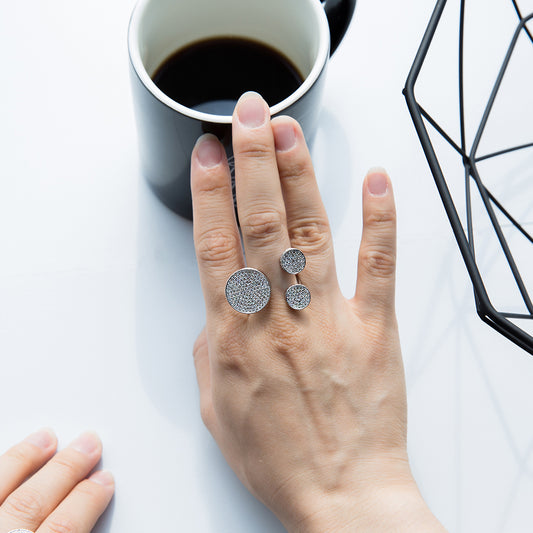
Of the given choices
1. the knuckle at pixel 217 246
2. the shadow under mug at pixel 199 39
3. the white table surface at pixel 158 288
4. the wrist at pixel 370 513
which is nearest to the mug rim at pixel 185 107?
the shadow under mug at pixel 199 39

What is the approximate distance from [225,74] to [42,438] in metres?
0.41

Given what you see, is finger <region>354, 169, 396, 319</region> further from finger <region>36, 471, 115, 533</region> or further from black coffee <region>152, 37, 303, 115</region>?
finger <region>36, 471, 115, 533</region>

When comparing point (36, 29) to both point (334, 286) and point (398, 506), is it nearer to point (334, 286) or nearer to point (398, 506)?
point (334, 286)

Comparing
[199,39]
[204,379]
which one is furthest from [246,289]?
[199,39]

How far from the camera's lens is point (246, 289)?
47 centimetres

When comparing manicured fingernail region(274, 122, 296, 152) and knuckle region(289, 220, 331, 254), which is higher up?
manicured fingernail region(274, 122, 296, 152)

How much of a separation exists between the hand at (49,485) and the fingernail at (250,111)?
0.36m

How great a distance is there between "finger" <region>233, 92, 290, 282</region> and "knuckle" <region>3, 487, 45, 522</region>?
13.2 inches

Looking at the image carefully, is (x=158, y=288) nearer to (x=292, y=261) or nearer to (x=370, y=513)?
(x=292, y=261)

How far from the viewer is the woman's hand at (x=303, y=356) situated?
0.48 metres

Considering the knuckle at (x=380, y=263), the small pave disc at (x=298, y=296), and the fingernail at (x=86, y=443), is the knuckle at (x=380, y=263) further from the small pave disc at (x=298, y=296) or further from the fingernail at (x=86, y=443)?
the fingernail at (x=86, y=443)

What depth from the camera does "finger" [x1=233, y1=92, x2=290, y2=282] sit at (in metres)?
0.46

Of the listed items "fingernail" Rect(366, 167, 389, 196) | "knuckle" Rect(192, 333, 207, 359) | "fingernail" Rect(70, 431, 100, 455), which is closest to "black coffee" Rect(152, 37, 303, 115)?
"fingernail" Rect(366, 167, 389, 196)

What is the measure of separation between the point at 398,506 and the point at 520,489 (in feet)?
0.61
